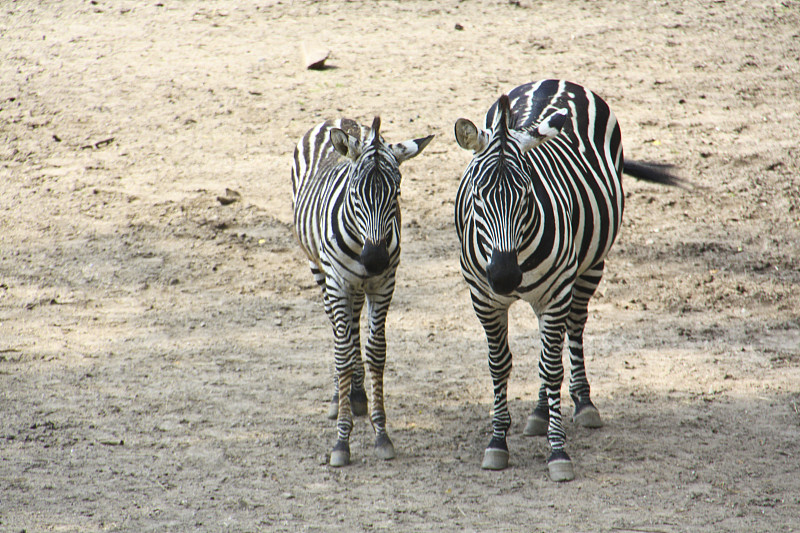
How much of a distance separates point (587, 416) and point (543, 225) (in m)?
1.74

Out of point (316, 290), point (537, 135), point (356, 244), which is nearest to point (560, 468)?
point (356, 244)

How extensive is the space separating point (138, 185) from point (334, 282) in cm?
555

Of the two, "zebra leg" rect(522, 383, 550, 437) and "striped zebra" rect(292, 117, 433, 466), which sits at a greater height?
"striped zebra" rect(292, 117, 433, 466)

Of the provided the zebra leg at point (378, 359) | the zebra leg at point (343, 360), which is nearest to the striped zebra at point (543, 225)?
the zebra leg at point (378, 359)

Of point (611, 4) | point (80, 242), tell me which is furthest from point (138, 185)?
point (611, 4)

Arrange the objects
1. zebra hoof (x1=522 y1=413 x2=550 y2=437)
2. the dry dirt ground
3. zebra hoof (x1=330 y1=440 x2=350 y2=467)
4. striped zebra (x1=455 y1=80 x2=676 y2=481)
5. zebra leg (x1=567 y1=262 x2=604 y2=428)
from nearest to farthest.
Answer: striped zebra (x1=455 y1=80 x2=676 y2=481), the dry dirt ground, zebra hoof (x1=330 y1=440 x2=350 y2=467), zebra hoof (x1=522 y1=413 x2=550 y2=437), zebra leg (x1=567 y1=262 x2=604 y2=428)

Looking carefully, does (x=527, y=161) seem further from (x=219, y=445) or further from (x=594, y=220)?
(x=219, y=445)

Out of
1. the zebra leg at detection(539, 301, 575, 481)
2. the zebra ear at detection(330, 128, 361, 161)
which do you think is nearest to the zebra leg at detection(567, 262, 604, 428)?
the zebra leg at detection(539, 301, 575, 481)

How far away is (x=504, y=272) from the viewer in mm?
4598

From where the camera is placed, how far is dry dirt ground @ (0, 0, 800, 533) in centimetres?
518

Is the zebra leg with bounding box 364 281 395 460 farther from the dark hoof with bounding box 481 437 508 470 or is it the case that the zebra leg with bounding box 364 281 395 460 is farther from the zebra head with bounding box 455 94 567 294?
the zebra head with bounding box 455 94 567 294

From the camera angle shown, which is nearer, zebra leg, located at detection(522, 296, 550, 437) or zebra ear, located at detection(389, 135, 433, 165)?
zebra ear, located at detection(389, 135, 433, 165)

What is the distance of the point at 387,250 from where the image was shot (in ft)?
16.9

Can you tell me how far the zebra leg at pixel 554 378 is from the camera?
17.1 ft
